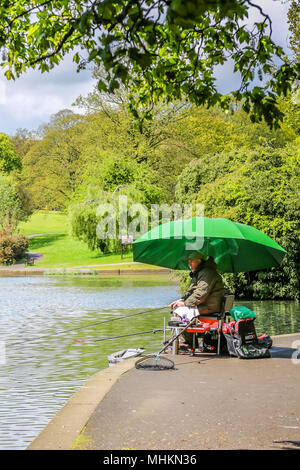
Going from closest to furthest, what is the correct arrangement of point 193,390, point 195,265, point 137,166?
point 193,390, point 195,265, point 137,166

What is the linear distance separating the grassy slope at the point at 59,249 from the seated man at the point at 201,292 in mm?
36370

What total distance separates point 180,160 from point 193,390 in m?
52.1

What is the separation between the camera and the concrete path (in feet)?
19.7

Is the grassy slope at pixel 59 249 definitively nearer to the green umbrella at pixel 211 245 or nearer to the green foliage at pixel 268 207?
the green foliage at pixel 268 207

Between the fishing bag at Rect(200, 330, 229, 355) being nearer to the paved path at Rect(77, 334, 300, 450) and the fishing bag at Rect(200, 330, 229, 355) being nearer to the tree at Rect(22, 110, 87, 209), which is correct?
the paved path at Rect(77, 334, 300, 450)

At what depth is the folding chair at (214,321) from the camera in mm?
11125

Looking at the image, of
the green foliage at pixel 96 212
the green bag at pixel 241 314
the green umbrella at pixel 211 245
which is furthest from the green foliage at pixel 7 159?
the green bag at pixel 241 314

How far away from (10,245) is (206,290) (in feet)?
159

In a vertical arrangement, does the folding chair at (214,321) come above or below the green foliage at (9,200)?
below

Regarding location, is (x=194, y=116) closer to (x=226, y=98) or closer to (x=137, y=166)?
(x=137, y=166)

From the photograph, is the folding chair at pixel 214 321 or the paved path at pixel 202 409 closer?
the paved path at pixel 202 409

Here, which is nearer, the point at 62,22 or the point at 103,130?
the point at 62,22

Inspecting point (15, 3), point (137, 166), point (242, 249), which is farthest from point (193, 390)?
point (137, 166)
